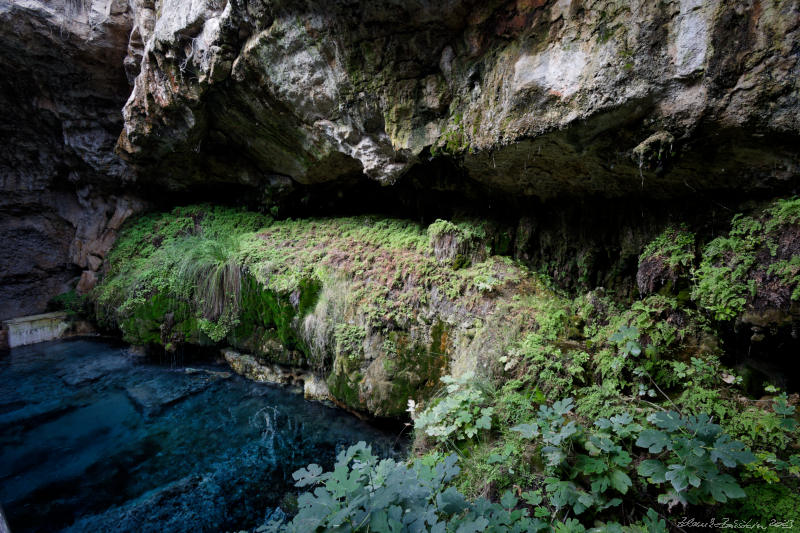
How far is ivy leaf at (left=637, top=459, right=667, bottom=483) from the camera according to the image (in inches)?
71.3

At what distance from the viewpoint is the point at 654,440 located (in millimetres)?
1837

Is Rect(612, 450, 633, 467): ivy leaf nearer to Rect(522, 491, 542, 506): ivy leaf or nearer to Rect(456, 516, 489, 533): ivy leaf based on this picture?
Rect(522, 491, 542, 506): ivy leaf

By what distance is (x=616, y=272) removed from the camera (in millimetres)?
3674

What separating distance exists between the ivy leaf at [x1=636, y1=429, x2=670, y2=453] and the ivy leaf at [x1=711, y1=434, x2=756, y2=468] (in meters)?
0.19

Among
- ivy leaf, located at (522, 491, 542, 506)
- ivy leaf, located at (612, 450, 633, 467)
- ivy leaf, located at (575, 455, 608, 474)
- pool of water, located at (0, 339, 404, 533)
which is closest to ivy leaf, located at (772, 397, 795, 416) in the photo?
ivy leaf, located at (612, 450, 633, 467)

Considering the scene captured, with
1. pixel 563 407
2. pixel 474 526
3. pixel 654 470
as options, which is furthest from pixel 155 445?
pixel 654 470

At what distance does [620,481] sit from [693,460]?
1.27ft

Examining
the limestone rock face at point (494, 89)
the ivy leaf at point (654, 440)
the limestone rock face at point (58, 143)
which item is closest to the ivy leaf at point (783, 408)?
the ivy leaf at point (654, 440)

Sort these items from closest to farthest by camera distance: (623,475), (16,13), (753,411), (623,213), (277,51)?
1. (623,475)
2. (753,411)
3. (623,213)
4. (277,51)
5. (16,13)

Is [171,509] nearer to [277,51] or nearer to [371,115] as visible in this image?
[371,115]

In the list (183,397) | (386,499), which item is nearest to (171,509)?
(183,397)

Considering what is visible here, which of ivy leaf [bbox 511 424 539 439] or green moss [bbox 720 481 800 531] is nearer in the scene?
green moss [bbox 720 481 800 531]

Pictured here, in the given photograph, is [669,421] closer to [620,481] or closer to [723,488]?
[723,488]

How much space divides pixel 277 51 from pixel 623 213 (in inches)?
189
